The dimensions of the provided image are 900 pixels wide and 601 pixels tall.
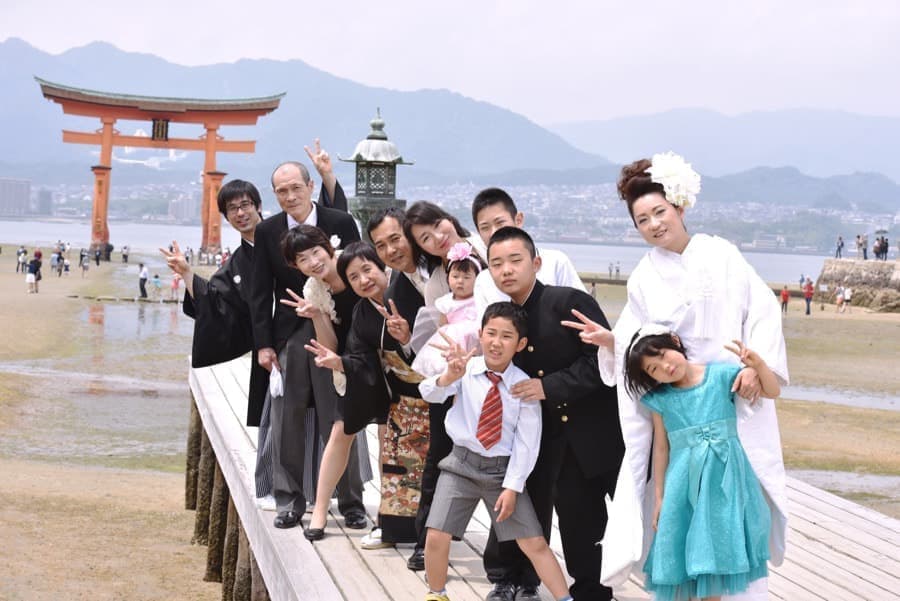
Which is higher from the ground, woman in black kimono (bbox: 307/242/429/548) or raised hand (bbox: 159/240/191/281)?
raised hand (bbox: 159/240/191/281)

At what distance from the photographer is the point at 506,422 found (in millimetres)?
3762

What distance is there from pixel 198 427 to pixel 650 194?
7.13 meters

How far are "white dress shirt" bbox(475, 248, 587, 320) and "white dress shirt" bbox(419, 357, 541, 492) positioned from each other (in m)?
0.23

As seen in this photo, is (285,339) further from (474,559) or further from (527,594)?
(527,594)

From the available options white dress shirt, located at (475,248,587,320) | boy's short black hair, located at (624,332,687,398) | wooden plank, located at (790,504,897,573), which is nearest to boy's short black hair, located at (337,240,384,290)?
white dress shirt, located at (475,248,587,320)

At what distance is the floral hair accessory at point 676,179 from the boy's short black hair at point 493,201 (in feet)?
2.47

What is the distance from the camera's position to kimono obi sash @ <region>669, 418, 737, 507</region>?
10.8ft

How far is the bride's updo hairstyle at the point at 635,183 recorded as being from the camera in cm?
354

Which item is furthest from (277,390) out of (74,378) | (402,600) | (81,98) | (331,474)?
(81,98)

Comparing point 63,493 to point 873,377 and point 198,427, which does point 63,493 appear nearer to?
point 198,427

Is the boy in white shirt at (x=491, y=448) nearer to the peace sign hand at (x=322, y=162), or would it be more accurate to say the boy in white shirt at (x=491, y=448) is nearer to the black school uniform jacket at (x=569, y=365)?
the black school uniform jacket at (x=569, y=365)

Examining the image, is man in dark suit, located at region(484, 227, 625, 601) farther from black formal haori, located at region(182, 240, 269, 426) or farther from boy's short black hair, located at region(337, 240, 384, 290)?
black formal haori, located at region(182, 240, 269, 426)

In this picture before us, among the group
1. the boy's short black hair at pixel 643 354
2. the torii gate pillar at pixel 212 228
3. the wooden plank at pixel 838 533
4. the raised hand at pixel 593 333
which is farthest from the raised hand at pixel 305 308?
the torii gate pillar at pixel 212 228

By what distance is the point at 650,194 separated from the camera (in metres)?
3.53
